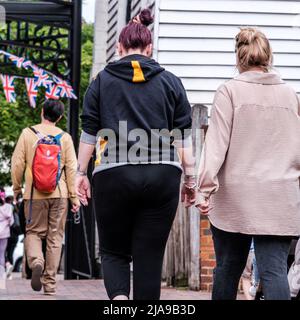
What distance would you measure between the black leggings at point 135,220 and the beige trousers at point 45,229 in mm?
3935

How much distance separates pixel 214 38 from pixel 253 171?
7.06m

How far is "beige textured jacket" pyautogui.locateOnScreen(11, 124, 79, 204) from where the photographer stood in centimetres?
971

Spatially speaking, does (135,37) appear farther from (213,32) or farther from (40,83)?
(40,83)

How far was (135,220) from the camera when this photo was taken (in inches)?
231

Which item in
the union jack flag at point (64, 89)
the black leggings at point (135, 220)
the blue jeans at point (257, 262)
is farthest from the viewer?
the union jack flag at point (64, 89)

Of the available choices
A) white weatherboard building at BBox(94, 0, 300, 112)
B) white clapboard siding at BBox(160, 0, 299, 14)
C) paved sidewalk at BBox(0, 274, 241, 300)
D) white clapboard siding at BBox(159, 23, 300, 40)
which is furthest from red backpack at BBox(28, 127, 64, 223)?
white clapboard siding at BBox(160, 0, 299, 14)

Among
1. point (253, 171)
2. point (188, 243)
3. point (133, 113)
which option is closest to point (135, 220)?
point (133, 113)

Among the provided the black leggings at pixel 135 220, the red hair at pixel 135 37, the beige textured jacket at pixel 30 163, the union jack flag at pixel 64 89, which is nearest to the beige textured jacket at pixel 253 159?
the black leggings at pixel 135 220

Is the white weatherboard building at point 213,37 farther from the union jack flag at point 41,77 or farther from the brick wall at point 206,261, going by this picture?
the union jack flag at point 41,77

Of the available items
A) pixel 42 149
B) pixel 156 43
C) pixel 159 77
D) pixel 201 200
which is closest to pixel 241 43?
pixel 159 77

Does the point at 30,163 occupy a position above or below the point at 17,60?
below

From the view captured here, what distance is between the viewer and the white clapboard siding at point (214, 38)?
12562mm

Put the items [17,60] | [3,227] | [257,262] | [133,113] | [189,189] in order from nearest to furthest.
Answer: [257,262], [133,113], [189,189], [3,227], [17,60]

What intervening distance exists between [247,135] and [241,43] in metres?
0.52
